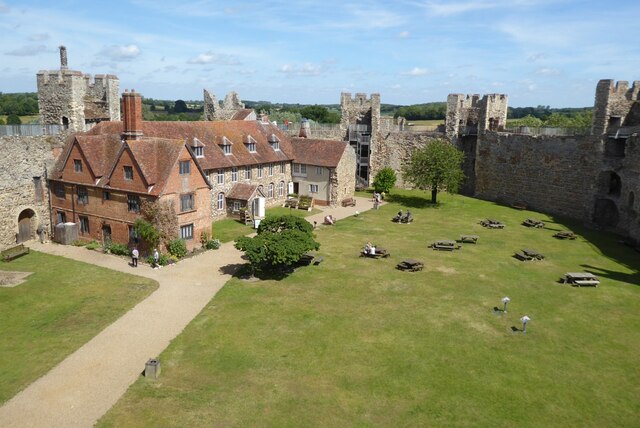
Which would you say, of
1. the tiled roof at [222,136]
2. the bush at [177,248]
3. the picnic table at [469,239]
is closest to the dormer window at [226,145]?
the tiled roof at [222,136]

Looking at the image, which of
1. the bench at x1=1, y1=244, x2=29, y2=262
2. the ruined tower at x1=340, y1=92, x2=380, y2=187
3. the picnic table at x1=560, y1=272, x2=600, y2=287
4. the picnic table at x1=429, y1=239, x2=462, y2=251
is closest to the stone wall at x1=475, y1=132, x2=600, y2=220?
the ruined tower at x1=340, y1=92, x2=380, y2=187

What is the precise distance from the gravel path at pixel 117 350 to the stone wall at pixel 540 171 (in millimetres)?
32308

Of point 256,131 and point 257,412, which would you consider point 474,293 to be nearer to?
point 257,412

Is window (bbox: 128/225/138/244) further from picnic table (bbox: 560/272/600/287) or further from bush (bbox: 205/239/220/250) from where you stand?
picnic table (bbox: 560/272/600/287)

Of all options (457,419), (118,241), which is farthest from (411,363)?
(118,241)

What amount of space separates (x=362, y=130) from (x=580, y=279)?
3500 centimetres

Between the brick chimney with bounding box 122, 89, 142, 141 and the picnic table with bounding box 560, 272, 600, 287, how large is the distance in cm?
3010

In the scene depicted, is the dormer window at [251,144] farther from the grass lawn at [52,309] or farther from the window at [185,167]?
the grass lawn at [52,309]

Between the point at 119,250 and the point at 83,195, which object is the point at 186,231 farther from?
the point at 83,195

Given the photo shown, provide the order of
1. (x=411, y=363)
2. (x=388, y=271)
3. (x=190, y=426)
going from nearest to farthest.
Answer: (x=190, y=426) < (x=411, y=363) < (x=388, y=271)

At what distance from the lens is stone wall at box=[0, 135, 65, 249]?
34.2m

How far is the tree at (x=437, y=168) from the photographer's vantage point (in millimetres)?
48344

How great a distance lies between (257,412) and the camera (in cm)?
1647

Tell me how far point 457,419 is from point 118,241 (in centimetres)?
2652
